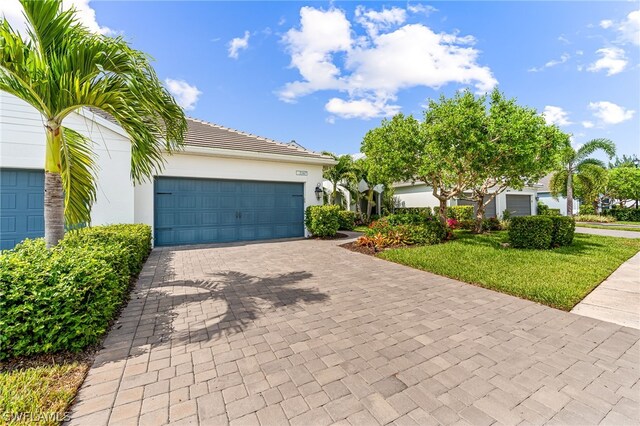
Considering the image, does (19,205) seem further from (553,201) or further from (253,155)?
(553,201)

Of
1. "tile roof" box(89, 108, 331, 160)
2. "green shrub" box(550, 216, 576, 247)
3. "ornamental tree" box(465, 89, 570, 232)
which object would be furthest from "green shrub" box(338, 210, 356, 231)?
"green shrub" box(550, 216, 576, 247)

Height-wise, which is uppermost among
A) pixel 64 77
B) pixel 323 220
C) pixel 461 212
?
pixel 64 77

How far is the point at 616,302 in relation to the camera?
439cm

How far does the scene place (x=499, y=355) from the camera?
2.82m

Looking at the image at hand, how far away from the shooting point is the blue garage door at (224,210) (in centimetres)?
967

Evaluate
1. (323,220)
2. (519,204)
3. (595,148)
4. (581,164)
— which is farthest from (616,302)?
(581,164)

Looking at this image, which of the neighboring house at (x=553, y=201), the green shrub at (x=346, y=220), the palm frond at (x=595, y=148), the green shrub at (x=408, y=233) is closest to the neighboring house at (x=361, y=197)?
the green shrub at (x=346, y=220)

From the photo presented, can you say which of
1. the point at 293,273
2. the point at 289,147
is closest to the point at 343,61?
the point at 289,147

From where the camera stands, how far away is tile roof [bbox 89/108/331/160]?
33.9 feet

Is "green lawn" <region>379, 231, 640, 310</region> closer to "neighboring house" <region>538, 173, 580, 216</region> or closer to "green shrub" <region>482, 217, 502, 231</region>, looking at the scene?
"green shrub" <region>482, 217, 502, 231</region>

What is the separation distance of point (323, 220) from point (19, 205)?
937 cm

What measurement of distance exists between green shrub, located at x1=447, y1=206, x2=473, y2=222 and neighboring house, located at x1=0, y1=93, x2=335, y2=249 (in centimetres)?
993

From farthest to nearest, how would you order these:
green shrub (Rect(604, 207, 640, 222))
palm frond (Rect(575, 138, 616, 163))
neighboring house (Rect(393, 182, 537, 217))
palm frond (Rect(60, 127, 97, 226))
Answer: green shrub (Rect(604, 207, 640, 222)) → neighboring house (Rect(393, 182, 537, 217)) → palm frond (Rect(575, 138, 616, 163)) → palm frond (Rect(60, 127, 97, 226))

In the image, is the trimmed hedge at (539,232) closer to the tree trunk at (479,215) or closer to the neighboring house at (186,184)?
the tree trunk at (479,215)
